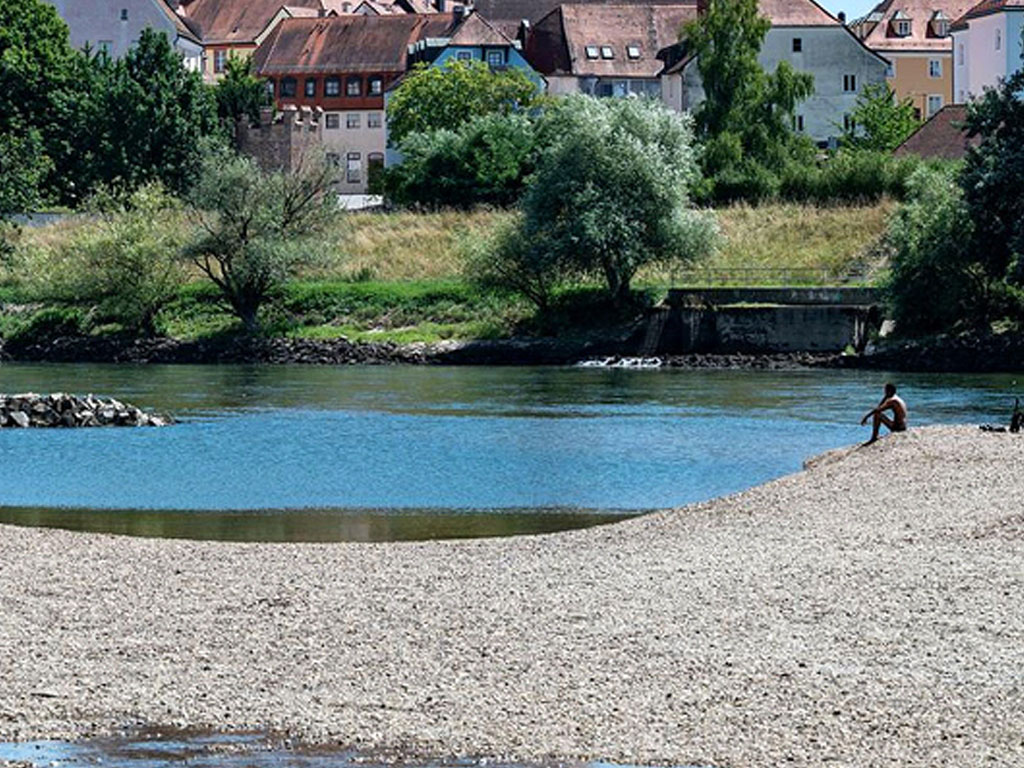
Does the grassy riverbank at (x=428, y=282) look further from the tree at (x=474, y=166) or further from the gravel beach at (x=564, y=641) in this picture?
the gravel beach at (x=564, y=641)

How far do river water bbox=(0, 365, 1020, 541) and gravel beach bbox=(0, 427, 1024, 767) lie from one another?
6151 mm

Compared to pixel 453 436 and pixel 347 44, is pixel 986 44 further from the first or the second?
pixel 453 436

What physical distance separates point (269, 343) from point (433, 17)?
70008mm

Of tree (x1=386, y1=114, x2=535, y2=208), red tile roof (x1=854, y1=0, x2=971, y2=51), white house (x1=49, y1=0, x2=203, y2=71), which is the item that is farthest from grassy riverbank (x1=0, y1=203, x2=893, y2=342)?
red tile roof (x1=854, y1=0, x2=971, y2=51)

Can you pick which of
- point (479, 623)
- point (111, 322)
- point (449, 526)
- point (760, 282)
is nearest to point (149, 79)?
point (111, 322)

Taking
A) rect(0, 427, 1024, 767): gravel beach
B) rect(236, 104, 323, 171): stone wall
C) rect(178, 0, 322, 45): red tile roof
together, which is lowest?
rect(0, 427, 1024, 767): gravel beach

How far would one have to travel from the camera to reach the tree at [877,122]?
129m

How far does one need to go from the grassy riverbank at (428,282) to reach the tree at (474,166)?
20.1 ft

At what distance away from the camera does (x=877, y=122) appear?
12962 centimetres

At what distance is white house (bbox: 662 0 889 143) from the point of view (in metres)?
133

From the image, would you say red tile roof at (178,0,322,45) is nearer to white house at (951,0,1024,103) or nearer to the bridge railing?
white house at (951,0,1024,103)

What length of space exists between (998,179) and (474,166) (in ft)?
135

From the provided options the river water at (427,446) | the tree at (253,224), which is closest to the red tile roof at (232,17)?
the tree at (253,224)

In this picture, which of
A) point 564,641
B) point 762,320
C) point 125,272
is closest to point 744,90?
point 762,320
